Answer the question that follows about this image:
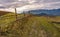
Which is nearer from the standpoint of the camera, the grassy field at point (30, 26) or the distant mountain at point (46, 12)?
the grassy field at point (30, 26)

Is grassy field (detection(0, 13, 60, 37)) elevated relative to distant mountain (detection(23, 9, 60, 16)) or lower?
lower

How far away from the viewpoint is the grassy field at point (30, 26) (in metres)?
1.11

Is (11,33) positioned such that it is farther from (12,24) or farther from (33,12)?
(33,12)

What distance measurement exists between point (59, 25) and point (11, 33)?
0.41 m

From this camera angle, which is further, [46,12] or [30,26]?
[46,12]

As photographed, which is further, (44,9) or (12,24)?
(44,9)

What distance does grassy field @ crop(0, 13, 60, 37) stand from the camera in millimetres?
1112

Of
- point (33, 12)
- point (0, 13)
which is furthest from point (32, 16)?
point (0, 13)

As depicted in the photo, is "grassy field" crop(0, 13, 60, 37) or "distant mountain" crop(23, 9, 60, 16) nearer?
"grassy field" crop(0, 13, 60, 37)

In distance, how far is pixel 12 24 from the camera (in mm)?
1250

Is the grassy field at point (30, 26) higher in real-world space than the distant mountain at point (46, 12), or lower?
lower

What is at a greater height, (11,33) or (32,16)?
(32,16)

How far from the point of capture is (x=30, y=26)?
1197 millimetres

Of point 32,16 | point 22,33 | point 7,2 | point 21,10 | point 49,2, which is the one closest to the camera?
point 22,33
